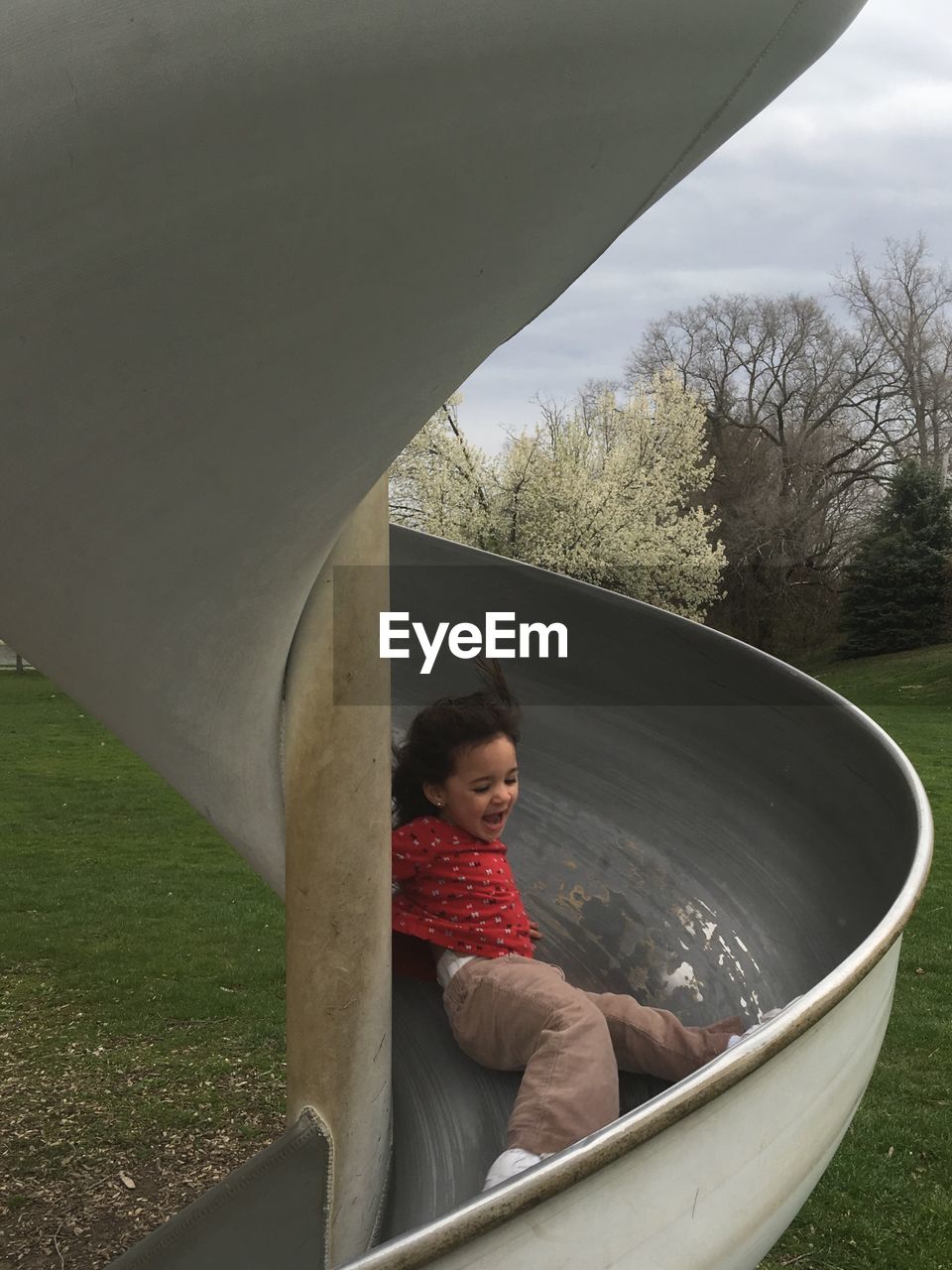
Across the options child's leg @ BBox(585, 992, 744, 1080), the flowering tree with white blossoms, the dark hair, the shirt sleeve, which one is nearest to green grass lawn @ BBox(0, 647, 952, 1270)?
child's leg @ BBox(585, 992, 744, 1080)

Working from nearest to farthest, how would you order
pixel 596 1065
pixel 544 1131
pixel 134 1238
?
1. pixel 544 1131
2. pixel 596 1065
3. pixel 134 1238

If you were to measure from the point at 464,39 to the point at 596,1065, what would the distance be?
1.94 metres

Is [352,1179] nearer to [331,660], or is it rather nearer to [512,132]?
[331,660]

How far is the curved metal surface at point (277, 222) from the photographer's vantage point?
1.20m

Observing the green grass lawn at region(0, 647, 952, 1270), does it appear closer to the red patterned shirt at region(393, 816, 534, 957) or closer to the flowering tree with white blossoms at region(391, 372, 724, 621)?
the red patterned shirt at region(393, 816, 534, 957)

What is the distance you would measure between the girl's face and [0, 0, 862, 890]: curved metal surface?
1.15 metres

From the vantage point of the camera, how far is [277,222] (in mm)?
1350

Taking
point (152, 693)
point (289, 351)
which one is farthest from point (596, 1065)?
point (289, 351)

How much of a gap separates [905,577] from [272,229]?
2458 cm

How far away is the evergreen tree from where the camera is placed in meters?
24.1

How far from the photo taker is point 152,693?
6.98 ft

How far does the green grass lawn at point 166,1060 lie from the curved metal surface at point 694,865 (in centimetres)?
95

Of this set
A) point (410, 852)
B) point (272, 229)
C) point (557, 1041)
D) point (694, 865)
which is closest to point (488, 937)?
point (410, 852)

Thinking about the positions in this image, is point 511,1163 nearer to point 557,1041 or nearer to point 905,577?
point 557,1041
